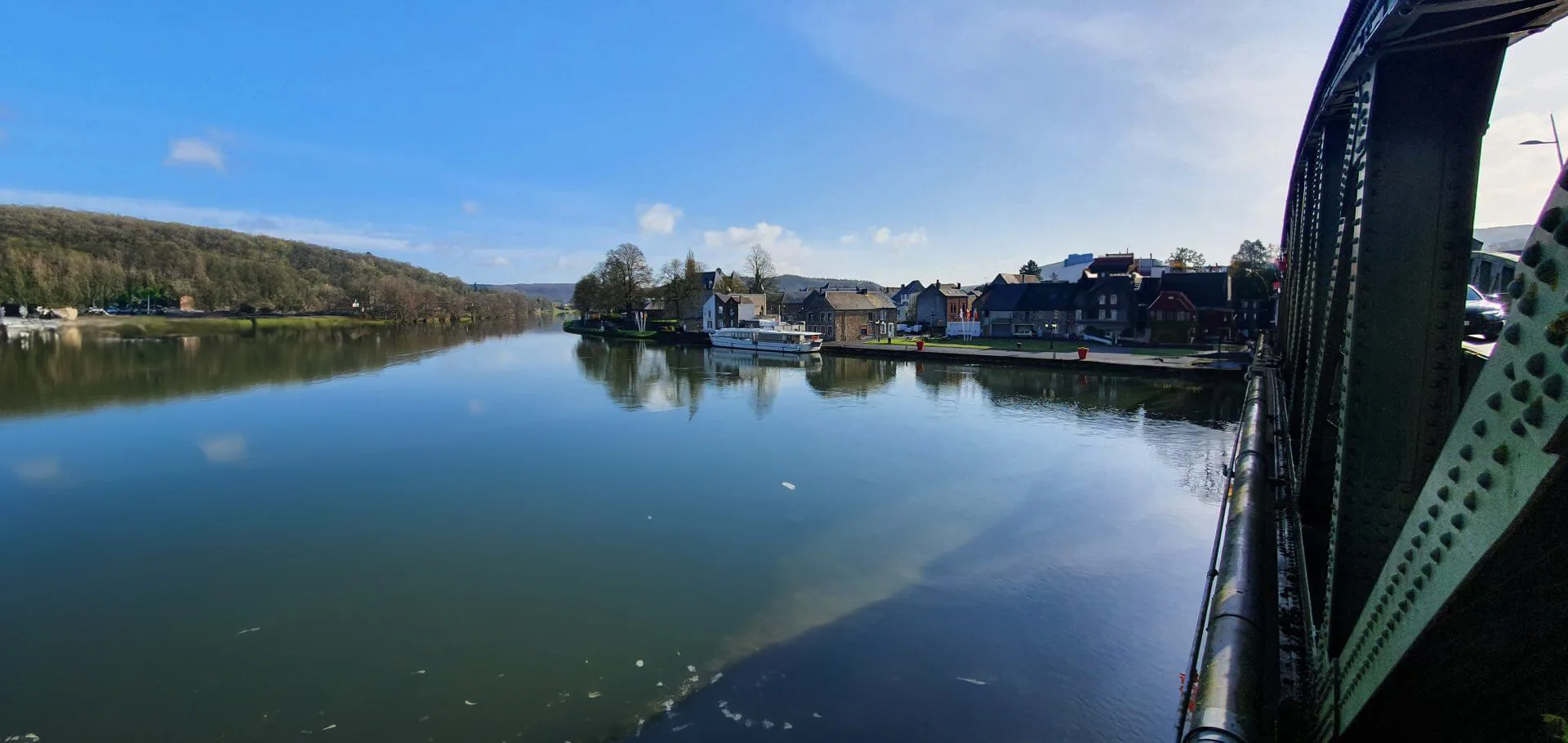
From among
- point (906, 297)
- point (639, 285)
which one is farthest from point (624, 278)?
point (906, 297)

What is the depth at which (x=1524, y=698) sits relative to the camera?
8.31ft

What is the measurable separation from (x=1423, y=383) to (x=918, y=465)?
1515cm

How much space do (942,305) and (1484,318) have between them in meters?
65.0

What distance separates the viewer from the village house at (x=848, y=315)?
66.0m

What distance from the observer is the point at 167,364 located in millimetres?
40781

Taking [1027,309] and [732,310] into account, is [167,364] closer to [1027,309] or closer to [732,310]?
[732,310]

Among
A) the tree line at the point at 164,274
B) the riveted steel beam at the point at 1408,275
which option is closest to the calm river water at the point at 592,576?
the riveted steel beam at the point at 1408,275

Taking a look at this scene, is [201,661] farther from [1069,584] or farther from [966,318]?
[966,318]

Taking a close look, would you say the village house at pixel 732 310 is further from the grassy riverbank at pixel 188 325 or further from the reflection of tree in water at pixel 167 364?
the grassy riverbank at pixel 188 325

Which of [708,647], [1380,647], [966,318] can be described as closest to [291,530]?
[708,647]

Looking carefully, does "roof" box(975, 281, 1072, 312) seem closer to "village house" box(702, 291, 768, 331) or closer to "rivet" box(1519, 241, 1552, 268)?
"village house" box(702, 291, 768, 331)

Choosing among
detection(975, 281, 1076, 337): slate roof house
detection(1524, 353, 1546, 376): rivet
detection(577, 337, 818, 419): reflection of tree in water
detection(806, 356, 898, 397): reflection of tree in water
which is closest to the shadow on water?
detection(1524, 353, 1546, 376): rivet

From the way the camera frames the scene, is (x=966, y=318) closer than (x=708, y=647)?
No

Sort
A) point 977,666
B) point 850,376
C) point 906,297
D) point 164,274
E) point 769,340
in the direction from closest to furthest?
point 977,666 < point 850,376 < point 769,340 < point 164,274 < point 906,297
